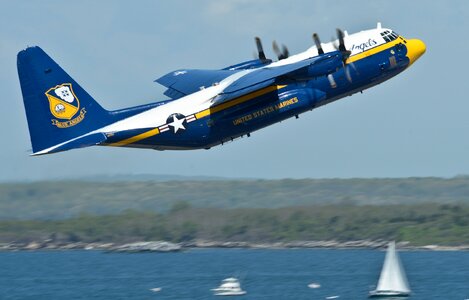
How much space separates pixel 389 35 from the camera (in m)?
52.6

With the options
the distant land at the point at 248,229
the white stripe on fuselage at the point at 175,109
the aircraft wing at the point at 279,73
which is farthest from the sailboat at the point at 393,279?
the distant land at the point at 248,229

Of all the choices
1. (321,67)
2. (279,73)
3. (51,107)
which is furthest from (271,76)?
(51,107)

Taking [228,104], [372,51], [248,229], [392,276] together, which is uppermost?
[372,51]

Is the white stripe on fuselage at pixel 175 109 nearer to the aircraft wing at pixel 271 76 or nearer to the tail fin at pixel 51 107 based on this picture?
the tail fin at pixel 51 107

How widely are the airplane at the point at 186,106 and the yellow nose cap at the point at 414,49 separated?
14.2 ft

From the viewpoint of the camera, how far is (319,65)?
1874 inches

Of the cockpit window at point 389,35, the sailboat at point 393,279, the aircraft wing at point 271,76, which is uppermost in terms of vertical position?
the cockpit window at point 389,35

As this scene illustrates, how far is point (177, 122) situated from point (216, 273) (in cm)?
8305

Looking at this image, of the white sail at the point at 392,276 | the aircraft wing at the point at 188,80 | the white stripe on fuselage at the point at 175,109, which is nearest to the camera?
the white stripe on fuselage at the point at 175,109

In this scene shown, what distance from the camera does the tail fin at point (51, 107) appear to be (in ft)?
157

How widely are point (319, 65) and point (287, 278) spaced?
7657 centimetres

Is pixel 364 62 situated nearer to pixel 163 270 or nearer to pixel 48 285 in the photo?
pixel 48 285

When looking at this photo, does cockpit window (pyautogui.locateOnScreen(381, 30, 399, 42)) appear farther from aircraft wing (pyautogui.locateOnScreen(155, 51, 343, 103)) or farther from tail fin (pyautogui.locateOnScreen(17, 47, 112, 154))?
tail fin (pyautogui.locateOnScreen(17, 47, 112, 154))

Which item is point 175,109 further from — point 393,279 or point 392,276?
point 393,279
